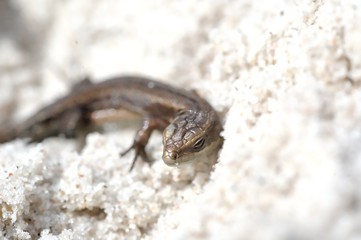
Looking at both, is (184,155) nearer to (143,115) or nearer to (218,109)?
(218,109)

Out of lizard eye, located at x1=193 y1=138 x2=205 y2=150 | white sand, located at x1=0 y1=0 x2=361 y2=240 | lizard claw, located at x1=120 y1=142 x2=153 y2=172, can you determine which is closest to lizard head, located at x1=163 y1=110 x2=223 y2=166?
lizard eye, located at x1=193 y1=138 x2=205 y2=150

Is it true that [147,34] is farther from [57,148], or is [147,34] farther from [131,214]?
[131,214]

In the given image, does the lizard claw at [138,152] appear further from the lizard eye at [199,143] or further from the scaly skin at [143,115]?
the lizard eye at [199,143]

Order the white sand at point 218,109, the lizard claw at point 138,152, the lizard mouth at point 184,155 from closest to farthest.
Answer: the white sand at point 218,109
the lizard mouth at point 184,155
the lizard claw at point 138,152

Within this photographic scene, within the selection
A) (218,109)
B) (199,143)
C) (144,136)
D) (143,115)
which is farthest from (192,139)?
(143,115)

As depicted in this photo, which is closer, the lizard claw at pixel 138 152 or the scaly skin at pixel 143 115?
the scaly skin at pixel 143 115

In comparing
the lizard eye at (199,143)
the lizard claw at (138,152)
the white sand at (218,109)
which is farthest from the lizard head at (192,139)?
the lizard claw at (138,152)

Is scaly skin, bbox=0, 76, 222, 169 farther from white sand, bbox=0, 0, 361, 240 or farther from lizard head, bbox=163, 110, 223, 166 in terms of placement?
white sand, bbox=0, 0, 361, 240
